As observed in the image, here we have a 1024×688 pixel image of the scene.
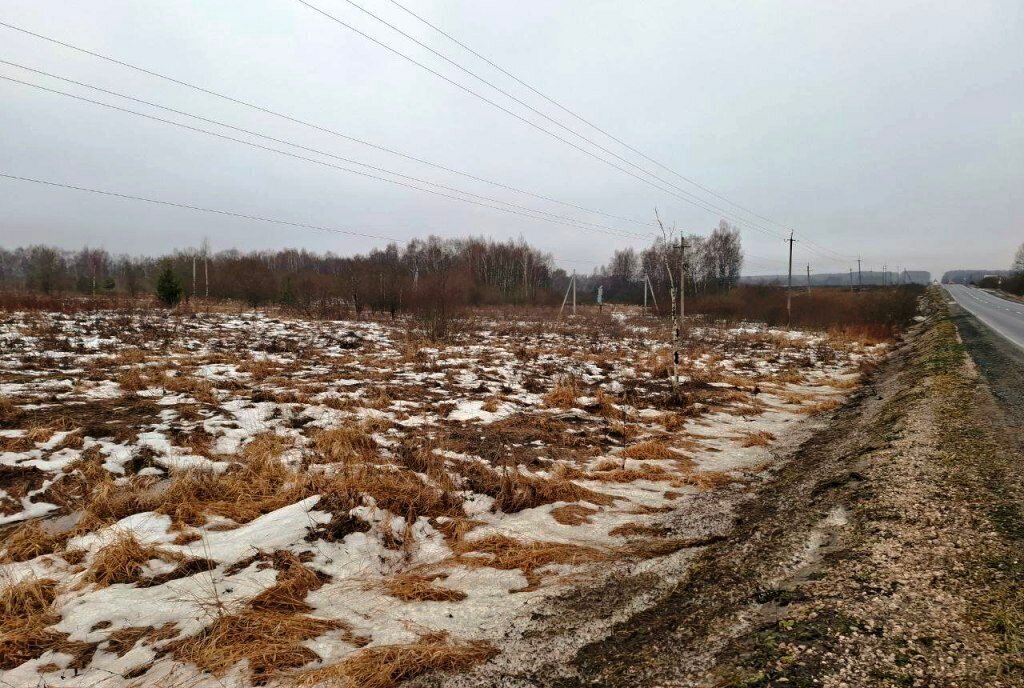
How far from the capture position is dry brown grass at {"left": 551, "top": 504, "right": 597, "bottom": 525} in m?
4.73

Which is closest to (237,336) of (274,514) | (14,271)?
(274,514)

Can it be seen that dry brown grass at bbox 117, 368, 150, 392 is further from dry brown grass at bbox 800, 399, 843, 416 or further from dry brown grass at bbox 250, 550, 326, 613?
dry brown grass at bbox 800, 399, 843, 416

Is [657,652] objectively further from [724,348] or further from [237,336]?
[724,348]

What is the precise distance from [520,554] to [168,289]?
29.5 metres

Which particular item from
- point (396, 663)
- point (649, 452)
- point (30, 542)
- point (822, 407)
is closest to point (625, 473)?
point (649, 452)

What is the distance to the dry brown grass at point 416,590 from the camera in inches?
133

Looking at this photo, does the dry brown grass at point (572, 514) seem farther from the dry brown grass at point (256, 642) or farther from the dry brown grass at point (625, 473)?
the dry brown grass at point (256, 642)

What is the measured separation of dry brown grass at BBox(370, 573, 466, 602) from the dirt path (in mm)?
706

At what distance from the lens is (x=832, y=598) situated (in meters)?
2.68

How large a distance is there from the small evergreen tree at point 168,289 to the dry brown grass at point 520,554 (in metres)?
29.0

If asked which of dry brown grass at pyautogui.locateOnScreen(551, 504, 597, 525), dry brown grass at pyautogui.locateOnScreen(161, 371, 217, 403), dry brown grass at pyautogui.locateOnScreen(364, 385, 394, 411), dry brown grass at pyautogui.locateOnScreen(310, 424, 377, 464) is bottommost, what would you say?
dry brown grass at pyautogui.locateOnScreen(551, 504, 597, 525)

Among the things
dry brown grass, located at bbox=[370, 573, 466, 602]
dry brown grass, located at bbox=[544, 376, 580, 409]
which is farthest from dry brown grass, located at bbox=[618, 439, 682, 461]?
dry brown grass, located at bbox=[370, 573, 466, 602]

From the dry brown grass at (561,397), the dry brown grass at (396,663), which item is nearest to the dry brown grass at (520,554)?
the dry brown grass at (396,663)

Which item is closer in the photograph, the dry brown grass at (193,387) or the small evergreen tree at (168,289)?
the dry brown grass at (193,387)
